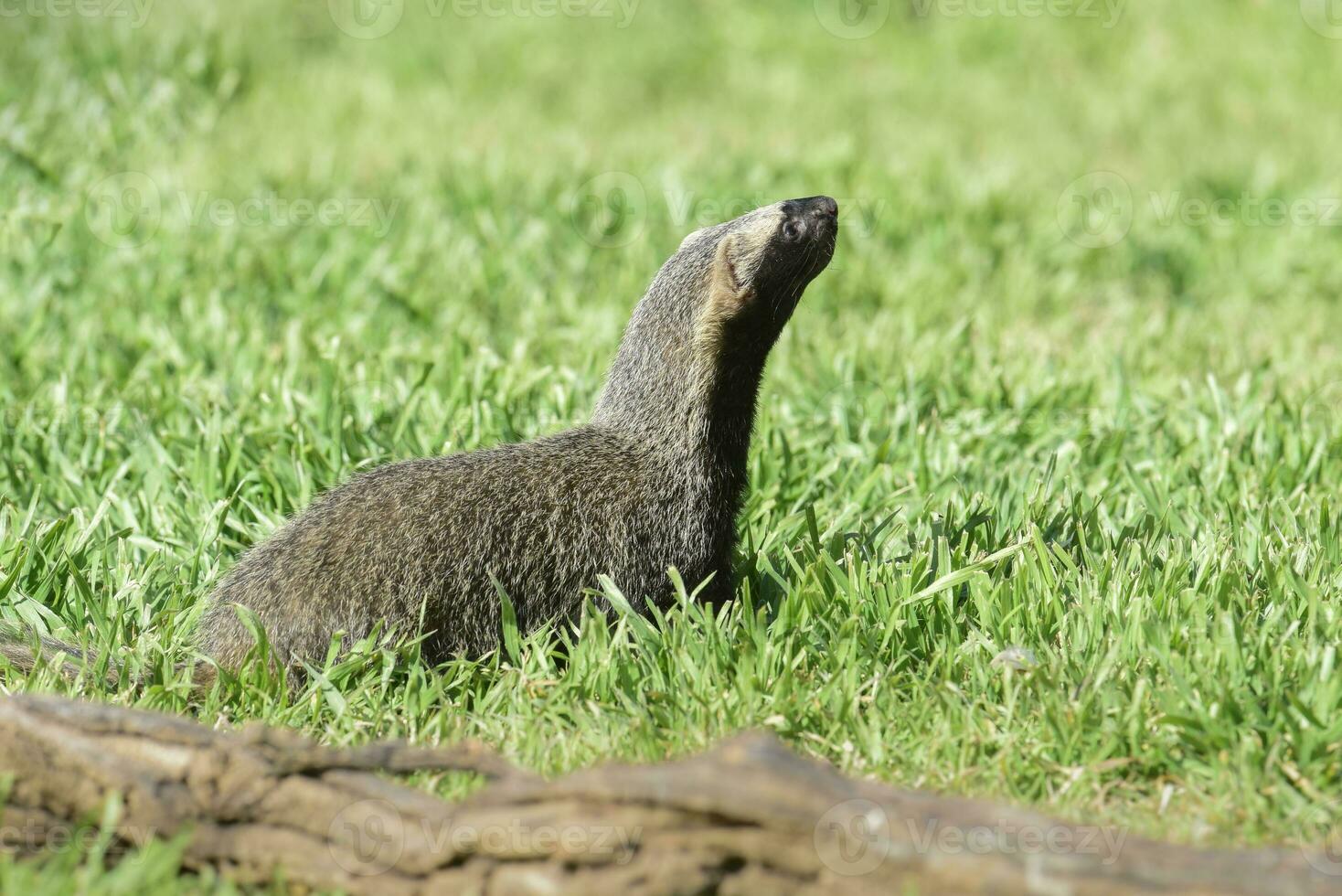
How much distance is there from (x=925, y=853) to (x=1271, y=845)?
84 cm

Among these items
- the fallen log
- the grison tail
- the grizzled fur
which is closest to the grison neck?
the grizzled fur

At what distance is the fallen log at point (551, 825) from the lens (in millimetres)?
2273

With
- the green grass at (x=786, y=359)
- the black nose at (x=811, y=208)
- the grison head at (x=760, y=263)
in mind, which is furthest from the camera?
the black nose at (x=811, y=208)

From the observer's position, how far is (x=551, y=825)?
2.40 meters

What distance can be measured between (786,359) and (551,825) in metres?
3.84

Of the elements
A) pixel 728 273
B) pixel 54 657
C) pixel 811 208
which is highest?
pixel 811 208

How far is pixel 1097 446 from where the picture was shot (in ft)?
16.7

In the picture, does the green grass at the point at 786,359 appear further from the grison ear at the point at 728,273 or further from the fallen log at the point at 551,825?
the grison ear at the point at 728,273

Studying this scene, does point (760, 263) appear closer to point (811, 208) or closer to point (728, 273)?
point (728, 273)

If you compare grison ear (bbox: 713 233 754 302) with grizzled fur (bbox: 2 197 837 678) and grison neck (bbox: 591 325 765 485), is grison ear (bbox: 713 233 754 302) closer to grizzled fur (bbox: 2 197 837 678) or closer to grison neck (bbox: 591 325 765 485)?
grizzled fur (bbox: 2 197 837 678)

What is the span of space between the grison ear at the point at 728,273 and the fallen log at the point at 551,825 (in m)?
1.72

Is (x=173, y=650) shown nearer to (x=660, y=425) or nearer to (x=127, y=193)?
(x=660, y=425)

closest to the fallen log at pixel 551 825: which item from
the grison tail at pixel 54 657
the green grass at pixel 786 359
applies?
the green grass at pixel 786 359

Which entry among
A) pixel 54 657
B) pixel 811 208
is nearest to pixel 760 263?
pixel 811 208
